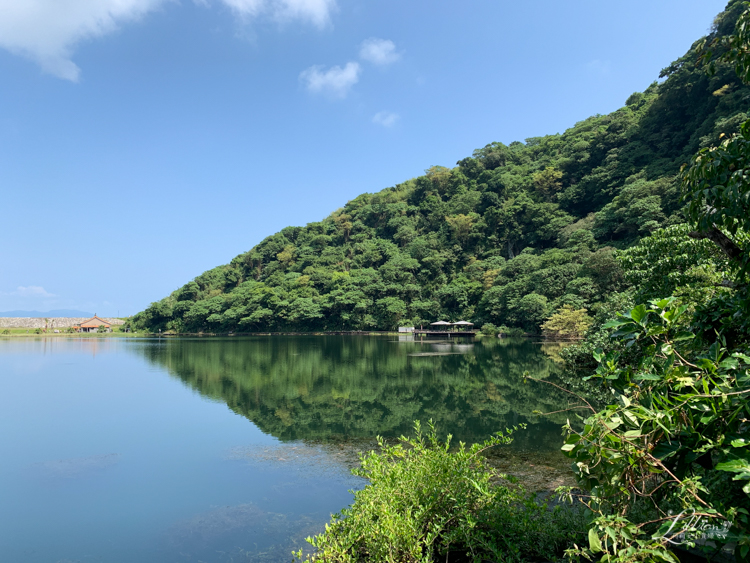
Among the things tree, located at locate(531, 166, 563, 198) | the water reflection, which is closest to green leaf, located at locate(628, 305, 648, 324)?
the water reflection

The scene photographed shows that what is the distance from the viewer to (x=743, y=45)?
285cm

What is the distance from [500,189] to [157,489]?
195ft

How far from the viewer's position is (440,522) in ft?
11.1

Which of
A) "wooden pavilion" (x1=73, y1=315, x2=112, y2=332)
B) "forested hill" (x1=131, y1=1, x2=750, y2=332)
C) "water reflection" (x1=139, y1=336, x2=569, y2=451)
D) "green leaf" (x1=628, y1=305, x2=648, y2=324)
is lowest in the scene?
"water reflection" (x1=139, y1=336, x2=569, y2=451)

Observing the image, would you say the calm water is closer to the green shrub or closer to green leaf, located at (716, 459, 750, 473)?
the green shrub

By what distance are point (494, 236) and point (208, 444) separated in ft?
156

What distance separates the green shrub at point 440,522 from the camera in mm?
3100

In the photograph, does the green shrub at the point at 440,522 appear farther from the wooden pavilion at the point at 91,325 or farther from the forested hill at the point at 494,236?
the wooden pavilion at the point at 91,325

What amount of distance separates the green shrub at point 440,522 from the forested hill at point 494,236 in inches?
1095

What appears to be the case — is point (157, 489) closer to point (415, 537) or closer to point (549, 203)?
point (415, 537)

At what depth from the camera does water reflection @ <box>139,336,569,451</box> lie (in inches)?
388

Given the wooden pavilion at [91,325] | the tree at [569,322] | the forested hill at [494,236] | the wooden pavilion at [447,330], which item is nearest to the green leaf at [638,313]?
the tree at [569,322]

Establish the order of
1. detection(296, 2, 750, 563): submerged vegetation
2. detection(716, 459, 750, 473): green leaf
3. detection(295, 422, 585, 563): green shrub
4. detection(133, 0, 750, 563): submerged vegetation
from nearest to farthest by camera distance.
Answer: detection(716, 459, 750, 473): green leaf < detection(296, 2, 750, 563): submerged vegetation < detection(133, 0, 750, 563): submerged vegetation < detection(295, 422, 585, 563): green shrub

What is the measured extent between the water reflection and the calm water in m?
0.07
